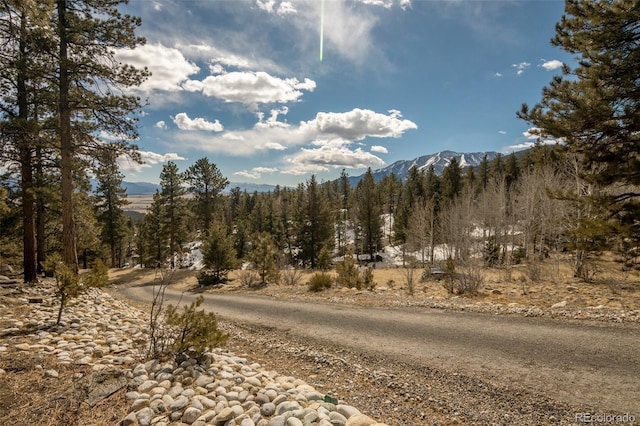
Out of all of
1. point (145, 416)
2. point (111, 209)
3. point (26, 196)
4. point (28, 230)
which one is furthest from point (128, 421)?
point (111, 209)

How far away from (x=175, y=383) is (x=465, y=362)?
4.44 meters

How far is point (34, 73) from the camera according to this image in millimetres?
9070

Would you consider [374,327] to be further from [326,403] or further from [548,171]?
[548,171]

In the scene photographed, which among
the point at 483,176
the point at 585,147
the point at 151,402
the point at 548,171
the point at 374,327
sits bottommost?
the point at 374,327

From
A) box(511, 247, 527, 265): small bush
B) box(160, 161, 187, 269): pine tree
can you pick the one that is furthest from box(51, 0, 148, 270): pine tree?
box(511, 247, 527, 265): small bush

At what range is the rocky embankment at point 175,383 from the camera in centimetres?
305

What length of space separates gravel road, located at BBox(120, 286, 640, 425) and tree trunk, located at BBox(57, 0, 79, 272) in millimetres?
6676

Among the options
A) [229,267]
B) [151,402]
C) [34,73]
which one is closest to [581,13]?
[151,402]

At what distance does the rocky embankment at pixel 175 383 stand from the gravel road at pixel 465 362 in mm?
852

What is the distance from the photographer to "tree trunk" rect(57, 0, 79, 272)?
30.1 feet

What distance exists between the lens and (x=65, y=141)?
9.64 metres

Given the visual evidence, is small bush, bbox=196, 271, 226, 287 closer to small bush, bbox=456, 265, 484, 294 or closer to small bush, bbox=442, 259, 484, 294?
small bush, bbox=442, 259, 484, 294

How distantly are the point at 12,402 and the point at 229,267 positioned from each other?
1715 centimetres

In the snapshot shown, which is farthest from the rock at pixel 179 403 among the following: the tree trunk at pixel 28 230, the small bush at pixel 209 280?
the small bush at pixel 209 280
